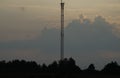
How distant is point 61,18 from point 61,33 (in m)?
2.35

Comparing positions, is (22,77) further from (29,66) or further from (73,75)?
(29,66)

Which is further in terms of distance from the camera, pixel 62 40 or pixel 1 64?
pixel 1 64

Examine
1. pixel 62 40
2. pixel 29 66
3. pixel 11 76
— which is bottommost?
pixel 29 66

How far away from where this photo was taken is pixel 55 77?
192 ft

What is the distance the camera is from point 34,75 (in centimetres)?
6022

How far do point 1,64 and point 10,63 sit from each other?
271cm

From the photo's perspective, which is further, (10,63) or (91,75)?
(10,63)

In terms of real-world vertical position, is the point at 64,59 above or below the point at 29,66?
above

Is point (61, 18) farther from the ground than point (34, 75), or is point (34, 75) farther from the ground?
point (61, 18)

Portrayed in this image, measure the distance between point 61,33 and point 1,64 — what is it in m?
28.6

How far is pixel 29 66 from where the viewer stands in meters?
84.3

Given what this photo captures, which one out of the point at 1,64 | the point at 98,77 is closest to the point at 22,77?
the point at 98,77

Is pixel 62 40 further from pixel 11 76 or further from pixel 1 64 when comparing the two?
pixel 1 64

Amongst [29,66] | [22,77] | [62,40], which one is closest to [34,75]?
[22,77]
